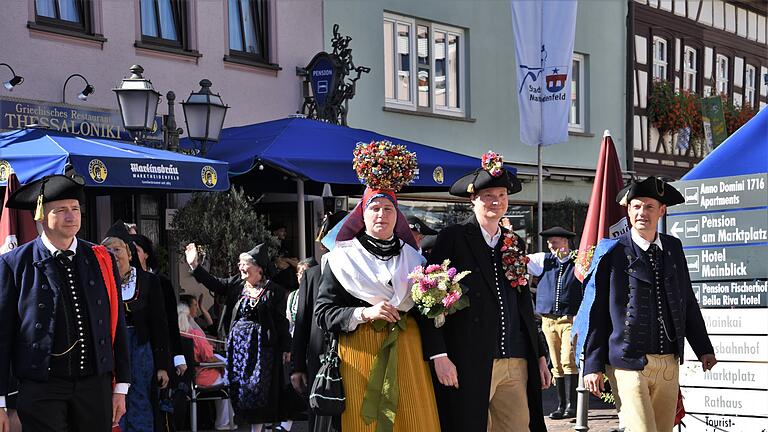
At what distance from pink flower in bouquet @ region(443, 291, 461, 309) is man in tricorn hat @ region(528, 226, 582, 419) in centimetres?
535

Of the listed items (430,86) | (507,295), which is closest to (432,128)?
(430,86)

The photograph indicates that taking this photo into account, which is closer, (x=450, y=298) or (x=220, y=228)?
(x=450, y=298)

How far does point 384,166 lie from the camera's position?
6.34 m

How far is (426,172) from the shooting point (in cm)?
1241

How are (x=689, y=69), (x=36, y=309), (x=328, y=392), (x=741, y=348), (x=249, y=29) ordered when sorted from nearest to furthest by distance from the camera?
(x=36, y=309) → (x=328, y=392) → (x=741, y=348) → (x=249, y=29) → (x=689, y=69)

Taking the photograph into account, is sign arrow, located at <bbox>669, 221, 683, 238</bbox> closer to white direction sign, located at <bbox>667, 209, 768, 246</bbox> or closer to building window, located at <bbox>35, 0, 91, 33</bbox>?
white direction sign, located at <bbox>667, 209, 768, 246</bbox>

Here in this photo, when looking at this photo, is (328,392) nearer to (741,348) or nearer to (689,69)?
(741,348)

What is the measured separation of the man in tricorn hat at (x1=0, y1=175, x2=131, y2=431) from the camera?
5574 mm

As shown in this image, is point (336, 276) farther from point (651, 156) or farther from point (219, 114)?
point (651, 156)

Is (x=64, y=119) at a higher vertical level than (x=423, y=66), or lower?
lower

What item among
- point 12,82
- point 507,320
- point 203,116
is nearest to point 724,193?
point 507,320

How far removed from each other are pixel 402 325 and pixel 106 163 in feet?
14.9

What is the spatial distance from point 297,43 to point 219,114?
15.6ft

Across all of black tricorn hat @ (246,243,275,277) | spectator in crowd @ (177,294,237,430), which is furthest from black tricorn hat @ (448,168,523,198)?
spectator in crowd @ (177,294,237,430)
